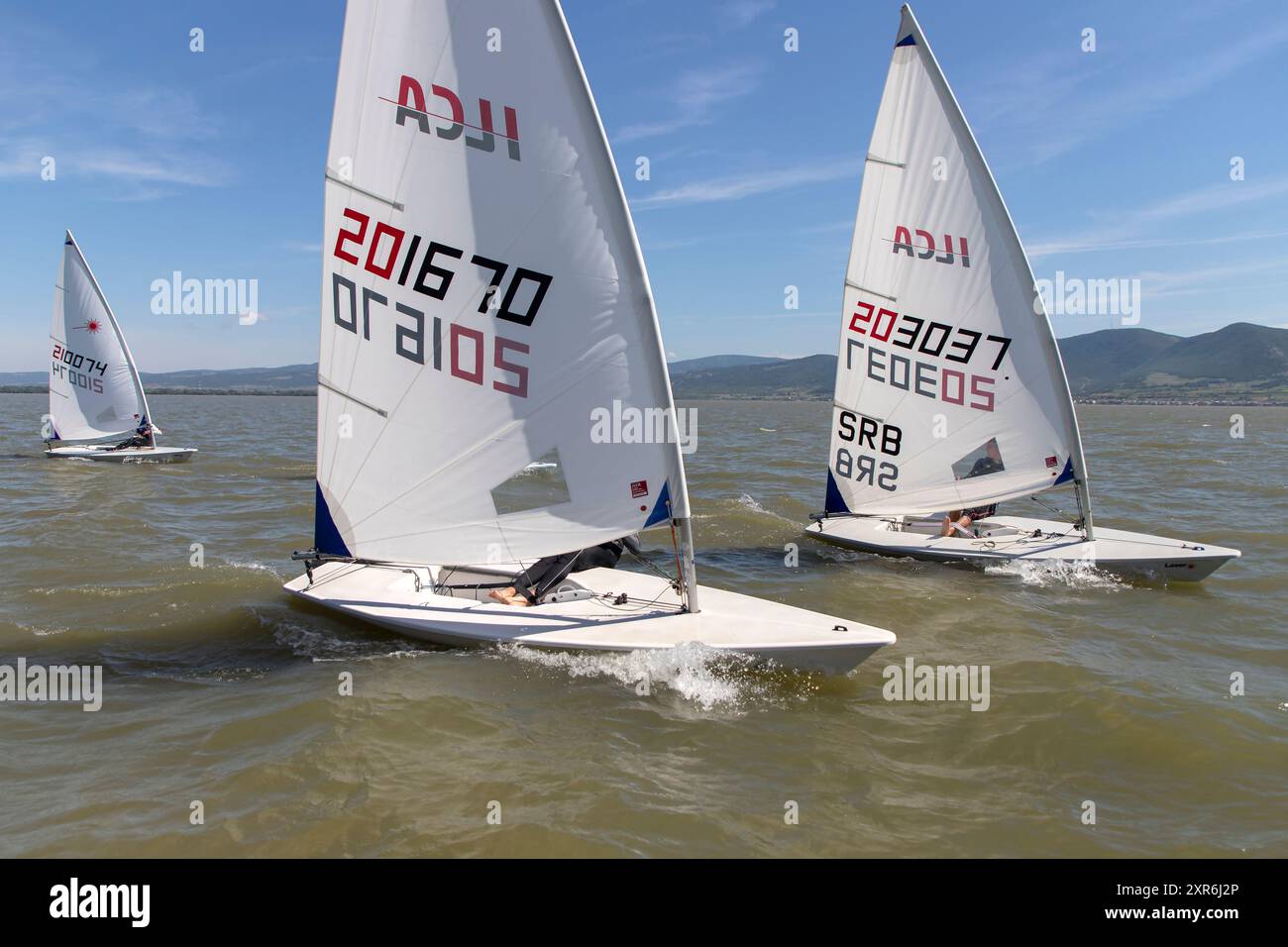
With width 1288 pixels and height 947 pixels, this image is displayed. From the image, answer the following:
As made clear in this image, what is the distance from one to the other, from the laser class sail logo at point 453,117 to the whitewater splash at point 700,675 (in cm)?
495

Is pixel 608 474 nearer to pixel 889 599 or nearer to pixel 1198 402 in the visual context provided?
pixel 889 599

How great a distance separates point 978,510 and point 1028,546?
162cm

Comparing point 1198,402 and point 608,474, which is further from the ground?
point 1198,402

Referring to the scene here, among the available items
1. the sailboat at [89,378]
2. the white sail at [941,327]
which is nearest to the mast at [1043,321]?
the white sail at [941,327]

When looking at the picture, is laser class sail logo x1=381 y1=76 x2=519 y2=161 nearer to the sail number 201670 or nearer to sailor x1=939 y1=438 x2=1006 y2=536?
the sail number 201670

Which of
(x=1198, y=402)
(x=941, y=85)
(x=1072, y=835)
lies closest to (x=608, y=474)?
(x=1072, y=835)

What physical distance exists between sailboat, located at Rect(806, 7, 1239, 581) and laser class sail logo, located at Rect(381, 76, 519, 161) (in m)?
7.62

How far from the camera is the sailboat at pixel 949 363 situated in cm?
1217

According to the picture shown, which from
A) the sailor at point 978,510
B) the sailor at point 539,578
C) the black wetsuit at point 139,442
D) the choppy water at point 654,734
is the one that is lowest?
the choppy water at point 654,734

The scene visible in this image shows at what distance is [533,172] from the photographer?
761cm

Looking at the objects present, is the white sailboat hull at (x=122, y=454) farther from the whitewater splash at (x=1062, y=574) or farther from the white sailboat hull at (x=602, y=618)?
the whitewater splash at (x=1062, y=574)

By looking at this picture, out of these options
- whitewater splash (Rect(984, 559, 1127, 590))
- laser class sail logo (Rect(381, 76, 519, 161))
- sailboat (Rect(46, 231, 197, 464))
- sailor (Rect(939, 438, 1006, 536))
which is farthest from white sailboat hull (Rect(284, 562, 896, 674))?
sailboat (Rect(46, 231, 197, 464))

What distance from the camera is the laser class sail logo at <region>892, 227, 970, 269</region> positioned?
490 inches
